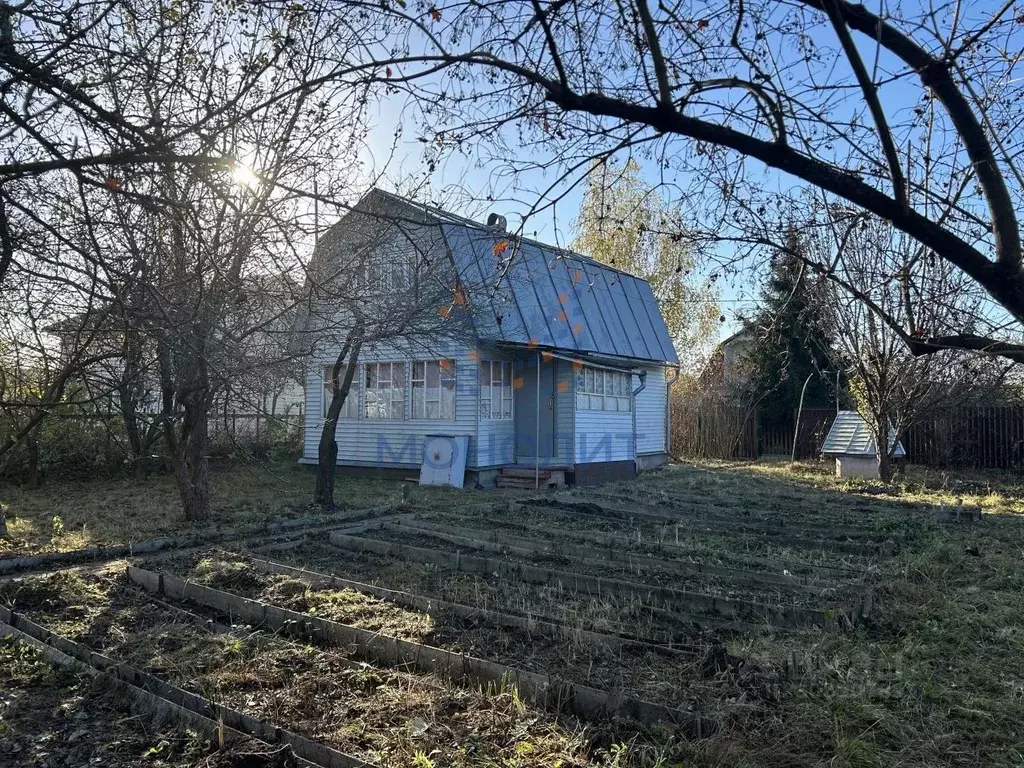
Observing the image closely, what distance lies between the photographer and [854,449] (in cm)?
1708

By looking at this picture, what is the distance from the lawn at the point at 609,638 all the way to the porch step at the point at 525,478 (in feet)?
17.0

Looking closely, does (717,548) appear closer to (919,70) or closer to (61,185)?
(919,70)

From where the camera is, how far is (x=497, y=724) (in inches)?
146

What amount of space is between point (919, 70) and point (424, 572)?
19.1ft

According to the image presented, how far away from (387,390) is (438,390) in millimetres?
1627

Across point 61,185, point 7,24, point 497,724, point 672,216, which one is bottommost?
point 497,724

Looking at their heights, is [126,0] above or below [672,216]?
above

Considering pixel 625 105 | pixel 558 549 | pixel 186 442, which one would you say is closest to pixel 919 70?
pixel 625 105

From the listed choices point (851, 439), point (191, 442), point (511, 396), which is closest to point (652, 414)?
point (851, 439)

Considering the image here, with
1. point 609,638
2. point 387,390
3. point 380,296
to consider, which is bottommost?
point 609,638

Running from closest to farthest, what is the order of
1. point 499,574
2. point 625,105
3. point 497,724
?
point 625,105 → point 497,724 → point 499,574

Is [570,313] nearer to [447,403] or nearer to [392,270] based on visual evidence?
[447,403]

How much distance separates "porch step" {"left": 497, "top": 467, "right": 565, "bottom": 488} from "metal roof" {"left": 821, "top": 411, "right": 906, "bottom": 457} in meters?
6.80

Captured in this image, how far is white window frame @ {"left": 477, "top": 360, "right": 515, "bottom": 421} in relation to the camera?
1600 centimetres
